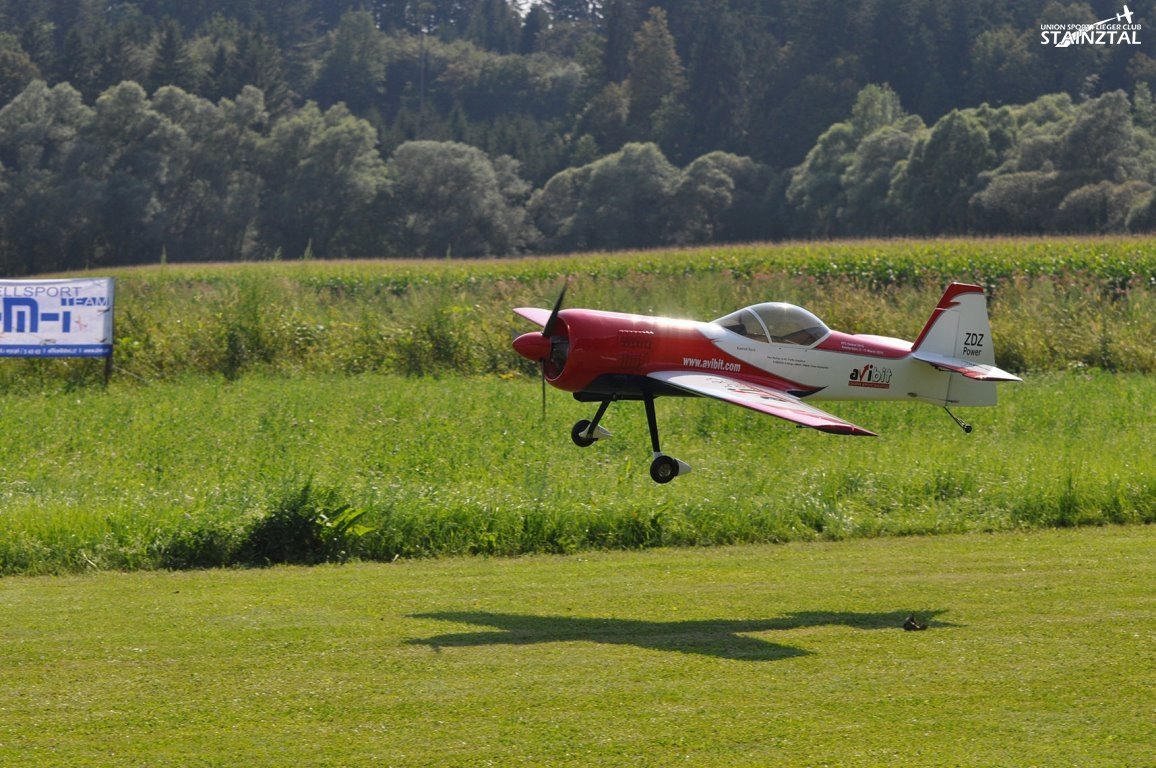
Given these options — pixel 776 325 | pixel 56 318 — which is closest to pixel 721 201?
pixel 56 318

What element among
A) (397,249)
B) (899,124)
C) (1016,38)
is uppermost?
(1016,38)

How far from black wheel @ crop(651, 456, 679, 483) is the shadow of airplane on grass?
1412mm

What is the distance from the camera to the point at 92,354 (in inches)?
1106

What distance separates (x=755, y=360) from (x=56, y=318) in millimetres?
19277

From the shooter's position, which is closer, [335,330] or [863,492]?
[863,492]

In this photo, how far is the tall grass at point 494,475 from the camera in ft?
52.0

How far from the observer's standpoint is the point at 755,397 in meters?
12.5

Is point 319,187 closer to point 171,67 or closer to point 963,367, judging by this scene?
point 171,67

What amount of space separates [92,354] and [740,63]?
105428 mm

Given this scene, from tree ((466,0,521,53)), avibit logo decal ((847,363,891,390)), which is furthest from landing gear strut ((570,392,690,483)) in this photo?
tree ((466,0,521,53))

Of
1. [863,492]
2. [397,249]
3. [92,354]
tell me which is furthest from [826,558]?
[397,249]

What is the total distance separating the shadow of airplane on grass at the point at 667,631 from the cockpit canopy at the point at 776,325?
9.10ft

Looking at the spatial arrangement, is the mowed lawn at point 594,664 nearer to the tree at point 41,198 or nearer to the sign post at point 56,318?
the sign post at point 56,318

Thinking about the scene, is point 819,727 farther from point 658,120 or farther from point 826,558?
point 658,120
